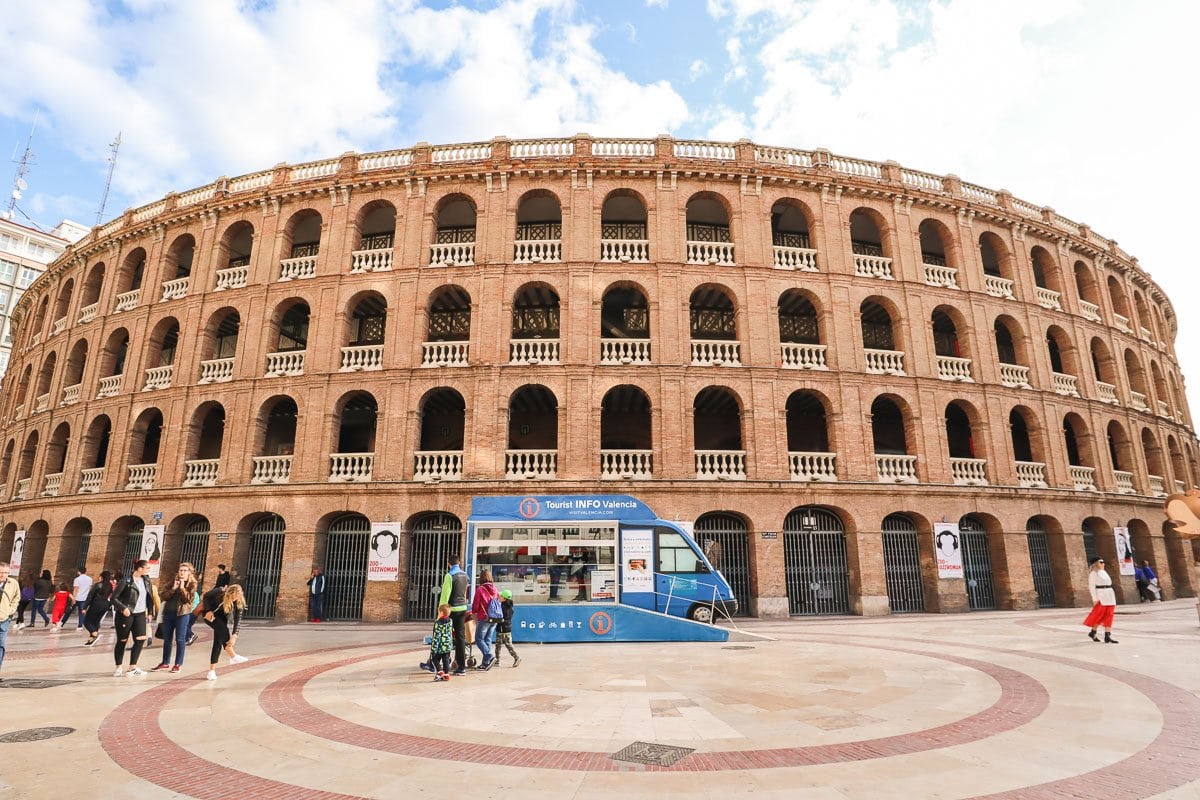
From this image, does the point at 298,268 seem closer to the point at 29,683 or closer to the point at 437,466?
the point at 437,466

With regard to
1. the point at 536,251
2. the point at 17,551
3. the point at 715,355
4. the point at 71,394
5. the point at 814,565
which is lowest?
the point at 814,565

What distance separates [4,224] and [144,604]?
250ft

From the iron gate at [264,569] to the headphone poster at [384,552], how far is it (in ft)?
11.8

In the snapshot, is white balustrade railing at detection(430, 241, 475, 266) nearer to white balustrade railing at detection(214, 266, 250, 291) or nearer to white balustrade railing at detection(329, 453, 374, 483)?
white balustrade railing at detection(329, 453, 374, 483)

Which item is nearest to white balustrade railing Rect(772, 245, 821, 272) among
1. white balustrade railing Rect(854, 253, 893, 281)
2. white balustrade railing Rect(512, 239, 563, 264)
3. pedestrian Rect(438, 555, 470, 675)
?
white balustrade railing Rect(854, 253, 893, 281)

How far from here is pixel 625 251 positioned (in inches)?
863

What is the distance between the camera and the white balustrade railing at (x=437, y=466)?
19.7 metres

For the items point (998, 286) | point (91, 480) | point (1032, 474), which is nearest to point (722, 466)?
point (1032, 474)

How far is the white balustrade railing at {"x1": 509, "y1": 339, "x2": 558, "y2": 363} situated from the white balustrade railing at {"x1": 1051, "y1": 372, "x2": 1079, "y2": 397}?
19924mm

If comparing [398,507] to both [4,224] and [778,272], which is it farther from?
[4,224]

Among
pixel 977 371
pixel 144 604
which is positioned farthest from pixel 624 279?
pixel 144 604

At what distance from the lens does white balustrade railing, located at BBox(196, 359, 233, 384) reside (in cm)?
2242

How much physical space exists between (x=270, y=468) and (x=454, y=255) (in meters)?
9.98

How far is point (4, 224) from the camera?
200 feet
